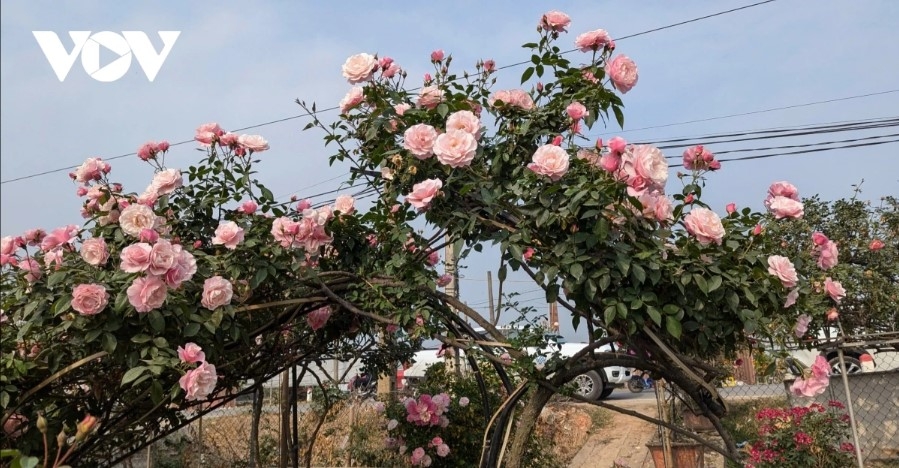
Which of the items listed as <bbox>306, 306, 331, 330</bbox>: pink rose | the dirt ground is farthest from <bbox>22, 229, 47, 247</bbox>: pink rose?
the dirt ground

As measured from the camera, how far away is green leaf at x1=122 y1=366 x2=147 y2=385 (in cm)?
197

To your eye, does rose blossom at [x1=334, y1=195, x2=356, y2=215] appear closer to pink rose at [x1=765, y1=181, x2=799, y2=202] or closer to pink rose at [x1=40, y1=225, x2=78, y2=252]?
pink rose at [x1=40, y1=225, x2=78, y2=252]

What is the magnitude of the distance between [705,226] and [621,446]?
636cm

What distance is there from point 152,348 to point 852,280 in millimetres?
5164

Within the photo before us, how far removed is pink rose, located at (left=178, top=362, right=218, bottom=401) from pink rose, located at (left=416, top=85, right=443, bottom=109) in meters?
1.07

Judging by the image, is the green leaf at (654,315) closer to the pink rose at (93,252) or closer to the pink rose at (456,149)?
the pink rose at (456,149)

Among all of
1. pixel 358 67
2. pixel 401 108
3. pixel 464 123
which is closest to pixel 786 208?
pixel 464 123

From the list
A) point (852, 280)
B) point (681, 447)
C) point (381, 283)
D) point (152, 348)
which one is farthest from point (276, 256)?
point (852, 280)

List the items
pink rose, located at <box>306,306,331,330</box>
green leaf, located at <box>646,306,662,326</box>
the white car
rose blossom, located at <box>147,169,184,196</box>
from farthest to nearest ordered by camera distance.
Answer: the white car < pink rose, located at <box>306,306,331,330</box> < rose blossom, located at <box>147,169,184,196</box> < green leaf, located at <box>646,306,662,326</box>

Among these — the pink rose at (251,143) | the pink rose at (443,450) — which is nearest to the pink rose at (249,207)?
the pink rose at (251,143)

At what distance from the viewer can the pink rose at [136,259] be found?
78.3 inches

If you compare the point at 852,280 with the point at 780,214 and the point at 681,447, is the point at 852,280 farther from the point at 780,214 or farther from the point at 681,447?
the point at 780,214

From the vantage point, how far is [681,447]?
17.2 feet

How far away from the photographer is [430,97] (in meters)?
2.45
